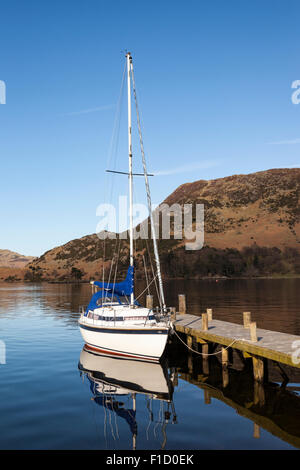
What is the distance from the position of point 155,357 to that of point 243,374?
14.6 feet

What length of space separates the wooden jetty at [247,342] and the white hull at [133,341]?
2861 mm

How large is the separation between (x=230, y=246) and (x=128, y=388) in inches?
4811

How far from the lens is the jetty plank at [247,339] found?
17.7m

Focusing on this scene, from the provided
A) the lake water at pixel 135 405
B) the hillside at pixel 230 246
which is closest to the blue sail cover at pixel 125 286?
the lake water at pixel 135 405

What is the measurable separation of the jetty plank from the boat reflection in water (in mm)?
2913

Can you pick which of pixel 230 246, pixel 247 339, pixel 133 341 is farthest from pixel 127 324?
pixel 230 246

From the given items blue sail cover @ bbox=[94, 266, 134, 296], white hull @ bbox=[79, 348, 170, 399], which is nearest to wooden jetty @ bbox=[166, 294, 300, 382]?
white hull @ bbox=[79, 348, 170, 399]

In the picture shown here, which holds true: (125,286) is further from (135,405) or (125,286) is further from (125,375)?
(135,405)

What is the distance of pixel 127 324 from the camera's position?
74.9 ft

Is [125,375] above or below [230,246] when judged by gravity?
below

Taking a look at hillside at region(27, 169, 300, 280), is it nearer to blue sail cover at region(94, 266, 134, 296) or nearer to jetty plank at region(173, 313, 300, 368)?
jetty plank at region(173, 313, 300, 368)

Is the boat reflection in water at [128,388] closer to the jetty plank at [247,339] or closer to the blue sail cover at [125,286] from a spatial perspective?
the jetty plank at [247,339]

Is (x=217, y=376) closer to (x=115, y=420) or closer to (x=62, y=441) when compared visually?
(x=115, y=420)

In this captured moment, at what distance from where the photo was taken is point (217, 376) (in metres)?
21.6
